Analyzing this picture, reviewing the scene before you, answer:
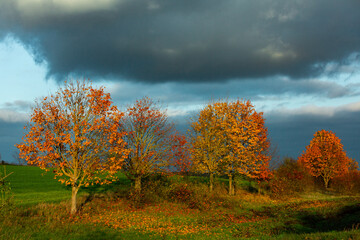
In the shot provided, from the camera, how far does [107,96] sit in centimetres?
2511

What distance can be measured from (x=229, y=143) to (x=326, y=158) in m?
29.4

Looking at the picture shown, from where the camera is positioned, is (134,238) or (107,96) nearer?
(134,238)

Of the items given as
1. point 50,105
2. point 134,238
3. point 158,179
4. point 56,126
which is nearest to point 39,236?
point 134,238

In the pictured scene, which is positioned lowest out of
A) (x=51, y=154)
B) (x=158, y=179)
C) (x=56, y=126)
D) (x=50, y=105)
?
(x=158, y=179)

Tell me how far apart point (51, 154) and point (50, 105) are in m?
4.16

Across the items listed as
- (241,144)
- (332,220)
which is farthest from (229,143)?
(332,220)

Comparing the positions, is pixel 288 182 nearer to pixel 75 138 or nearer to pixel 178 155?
pixel 178 155

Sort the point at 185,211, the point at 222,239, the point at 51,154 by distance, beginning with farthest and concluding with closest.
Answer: the point at 185,211 → the point at 51,154 → the point at 222,239

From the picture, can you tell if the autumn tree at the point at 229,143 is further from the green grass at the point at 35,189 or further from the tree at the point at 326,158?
the tree at the point at 326,158

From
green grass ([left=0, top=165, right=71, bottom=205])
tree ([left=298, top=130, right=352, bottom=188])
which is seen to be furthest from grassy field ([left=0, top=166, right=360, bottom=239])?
tree ([left=298, top=130, right=352, bottom=188])

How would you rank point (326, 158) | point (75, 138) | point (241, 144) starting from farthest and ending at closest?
point (326, 158) < point (241, 144) < point (75, 138)

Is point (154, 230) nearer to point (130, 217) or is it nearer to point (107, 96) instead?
point (130, 217)

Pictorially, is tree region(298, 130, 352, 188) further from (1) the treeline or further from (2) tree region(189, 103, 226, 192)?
(2) tree region(189, 103, 226, 192)

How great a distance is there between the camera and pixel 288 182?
40156 millimetres
